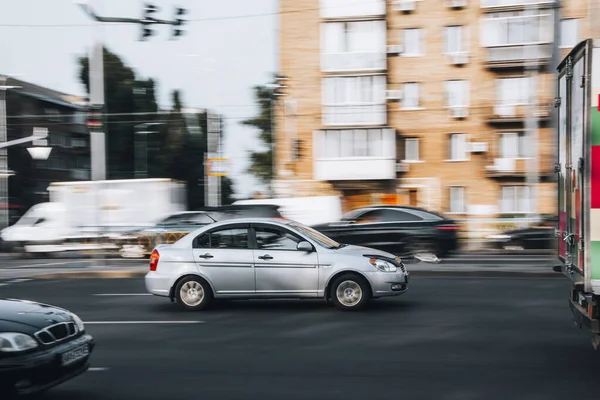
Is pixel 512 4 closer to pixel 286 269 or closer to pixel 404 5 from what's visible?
pixel 404 5

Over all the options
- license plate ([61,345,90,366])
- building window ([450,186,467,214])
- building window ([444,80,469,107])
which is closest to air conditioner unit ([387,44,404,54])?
building window ([444,80,469,107])

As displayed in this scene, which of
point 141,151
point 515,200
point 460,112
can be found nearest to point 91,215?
point 460,112

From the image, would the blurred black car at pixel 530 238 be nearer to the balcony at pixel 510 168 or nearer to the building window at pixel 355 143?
the balcony at pixel 510 168

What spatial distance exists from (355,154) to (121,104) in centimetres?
2511

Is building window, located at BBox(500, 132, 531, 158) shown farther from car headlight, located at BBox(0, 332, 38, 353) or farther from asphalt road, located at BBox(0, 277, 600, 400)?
car headlight, located at BBox(0, 332, 38, 353)

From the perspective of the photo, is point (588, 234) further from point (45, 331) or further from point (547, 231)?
point (547, 231)

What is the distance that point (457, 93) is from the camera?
38.1 meters

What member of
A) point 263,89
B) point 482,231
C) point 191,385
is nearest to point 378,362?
point 191,385

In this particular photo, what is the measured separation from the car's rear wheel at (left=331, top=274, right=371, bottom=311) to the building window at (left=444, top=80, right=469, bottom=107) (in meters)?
28.0

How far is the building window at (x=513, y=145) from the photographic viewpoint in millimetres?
37250

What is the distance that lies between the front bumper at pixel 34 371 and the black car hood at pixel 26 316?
0.79 ft

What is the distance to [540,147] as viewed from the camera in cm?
3653

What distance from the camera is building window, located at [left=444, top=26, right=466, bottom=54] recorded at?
37.9m

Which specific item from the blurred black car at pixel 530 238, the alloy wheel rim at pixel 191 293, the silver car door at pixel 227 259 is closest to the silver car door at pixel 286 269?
the silver car door at pixel 227 259
